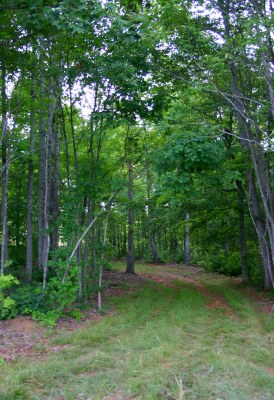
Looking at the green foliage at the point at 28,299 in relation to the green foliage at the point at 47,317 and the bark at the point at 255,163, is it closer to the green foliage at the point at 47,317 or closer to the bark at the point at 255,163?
the green foliage at the point at 47,317

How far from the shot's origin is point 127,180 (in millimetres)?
9750

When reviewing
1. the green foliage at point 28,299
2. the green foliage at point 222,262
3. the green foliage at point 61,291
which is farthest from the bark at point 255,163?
the green foliage at point 222,262

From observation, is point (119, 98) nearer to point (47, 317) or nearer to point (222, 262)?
point (47, 317)

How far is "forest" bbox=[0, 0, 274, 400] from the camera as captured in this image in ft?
15.4

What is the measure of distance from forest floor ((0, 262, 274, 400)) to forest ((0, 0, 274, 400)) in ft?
0.09

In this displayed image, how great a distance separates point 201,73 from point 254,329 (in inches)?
276

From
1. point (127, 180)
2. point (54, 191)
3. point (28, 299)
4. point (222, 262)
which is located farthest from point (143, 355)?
point (222, 262)

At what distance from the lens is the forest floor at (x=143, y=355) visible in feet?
13.3

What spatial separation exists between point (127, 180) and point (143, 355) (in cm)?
531

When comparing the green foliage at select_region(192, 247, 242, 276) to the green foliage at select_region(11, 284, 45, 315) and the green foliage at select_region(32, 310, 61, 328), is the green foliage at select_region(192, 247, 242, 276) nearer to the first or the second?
the green foliage at select_region(11, 284, 45, 315)

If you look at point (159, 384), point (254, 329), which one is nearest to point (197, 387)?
point (159, 384)

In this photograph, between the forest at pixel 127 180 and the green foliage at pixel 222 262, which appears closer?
the forest at pixel 127 180

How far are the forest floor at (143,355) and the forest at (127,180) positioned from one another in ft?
0.09

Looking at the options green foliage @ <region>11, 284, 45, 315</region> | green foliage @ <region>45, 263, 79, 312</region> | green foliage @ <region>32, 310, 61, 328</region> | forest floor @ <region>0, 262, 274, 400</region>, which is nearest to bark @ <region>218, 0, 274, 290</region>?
forest floor @ <region>0, 262, 274, 400</region>
